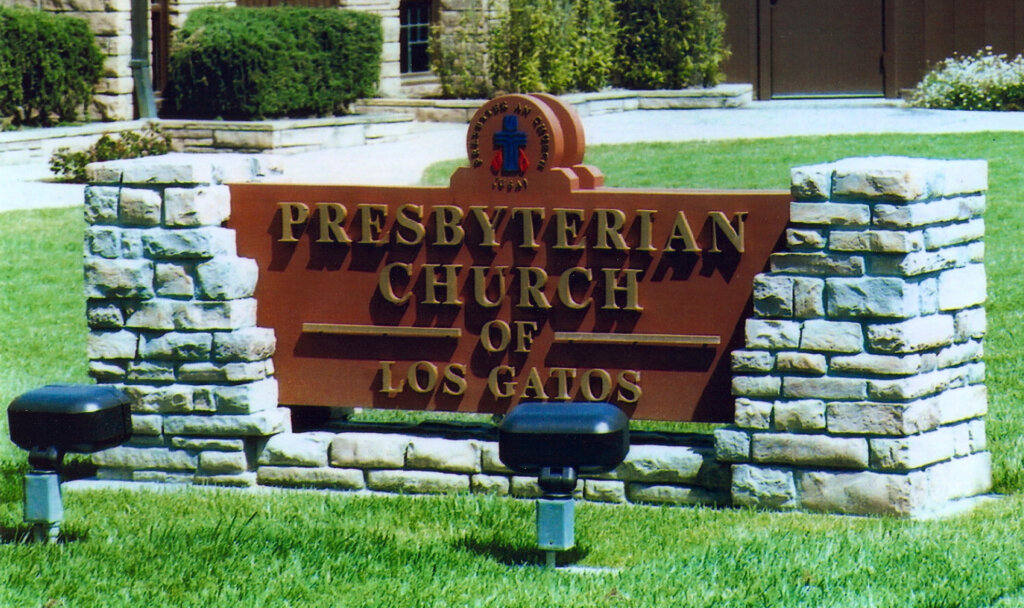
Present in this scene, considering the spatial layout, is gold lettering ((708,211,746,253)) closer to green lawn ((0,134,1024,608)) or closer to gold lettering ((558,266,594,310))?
gold lettering ((558,266,594,310))

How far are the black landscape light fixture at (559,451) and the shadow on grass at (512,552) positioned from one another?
0.70 ft

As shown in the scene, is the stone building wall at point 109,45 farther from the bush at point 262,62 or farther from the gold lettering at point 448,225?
the gold lettering at point 448,225

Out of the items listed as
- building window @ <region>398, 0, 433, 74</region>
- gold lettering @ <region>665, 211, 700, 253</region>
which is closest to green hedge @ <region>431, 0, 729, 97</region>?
building window @ <region>398, 0, 433, 74</region>

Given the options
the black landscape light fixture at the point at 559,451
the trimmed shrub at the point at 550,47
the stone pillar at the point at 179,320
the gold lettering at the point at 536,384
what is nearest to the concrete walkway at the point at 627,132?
the trimmed shrub at the point at 550,47

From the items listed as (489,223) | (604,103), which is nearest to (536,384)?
(489,223)

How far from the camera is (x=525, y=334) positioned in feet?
21.0

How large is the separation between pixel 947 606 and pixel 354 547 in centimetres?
196

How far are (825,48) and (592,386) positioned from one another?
18.5 metres

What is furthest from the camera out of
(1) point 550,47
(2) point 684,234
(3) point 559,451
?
(1) point 550,47

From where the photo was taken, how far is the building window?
2280cm

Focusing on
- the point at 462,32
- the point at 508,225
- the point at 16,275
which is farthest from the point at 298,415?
the point at 462,32

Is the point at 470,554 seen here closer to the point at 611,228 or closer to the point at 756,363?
the point at 756,363

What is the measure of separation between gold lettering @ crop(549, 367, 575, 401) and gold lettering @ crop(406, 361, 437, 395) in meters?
0.50

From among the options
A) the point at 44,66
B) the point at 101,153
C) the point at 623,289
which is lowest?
the point at 623,289
